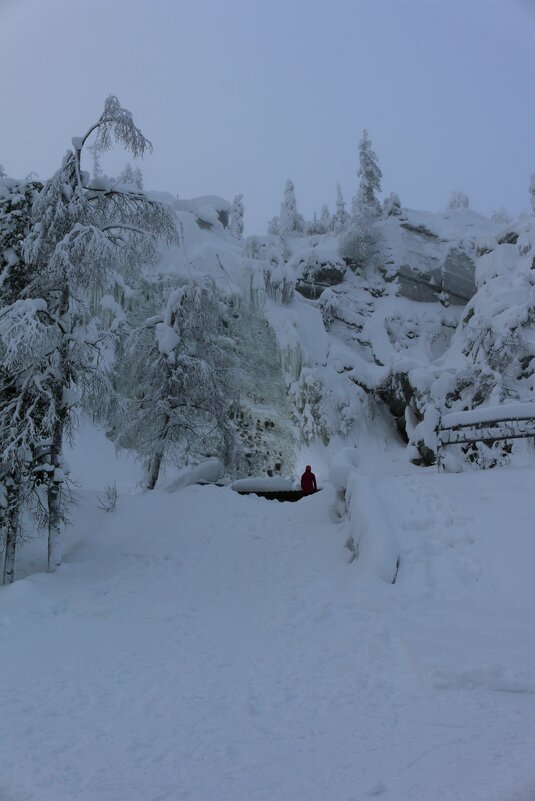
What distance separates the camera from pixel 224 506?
13.7 meters

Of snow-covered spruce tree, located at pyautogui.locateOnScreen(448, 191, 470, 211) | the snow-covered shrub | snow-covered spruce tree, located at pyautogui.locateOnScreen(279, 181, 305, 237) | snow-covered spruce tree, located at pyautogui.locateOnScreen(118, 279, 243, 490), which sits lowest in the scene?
snow-covered spruce tree, located at pyautogui.locateOnScreen(118, 279, 243, 490)

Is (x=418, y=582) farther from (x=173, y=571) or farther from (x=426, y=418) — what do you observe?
(x=426, y=418)

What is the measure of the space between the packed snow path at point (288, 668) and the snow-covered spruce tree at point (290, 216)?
4304 centimetres

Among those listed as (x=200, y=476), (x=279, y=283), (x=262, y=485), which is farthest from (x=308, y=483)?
(x=279, y=283)

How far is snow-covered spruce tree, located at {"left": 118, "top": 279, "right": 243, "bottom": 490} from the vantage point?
16.2 metres

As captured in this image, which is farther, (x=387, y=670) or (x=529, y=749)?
(x=387, y=670)

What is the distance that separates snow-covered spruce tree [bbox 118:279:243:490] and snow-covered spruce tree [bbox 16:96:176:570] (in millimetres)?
6440

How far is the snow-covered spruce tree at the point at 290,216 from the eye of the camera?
4994 cm

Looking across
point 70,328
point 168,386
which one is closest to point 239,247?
point 168,386

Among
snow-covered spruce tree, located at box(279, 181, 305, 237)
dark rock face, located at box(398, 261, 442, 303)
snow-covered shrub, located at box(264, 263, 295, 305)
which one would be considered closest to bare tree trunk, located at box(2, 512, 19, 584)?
snow-covered shrub, located at box(264, 263, 295, 305)

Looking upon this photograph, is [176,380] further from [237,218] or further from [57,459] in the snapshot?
[237,218]

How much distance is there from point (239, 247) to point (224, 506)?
69.4 feet

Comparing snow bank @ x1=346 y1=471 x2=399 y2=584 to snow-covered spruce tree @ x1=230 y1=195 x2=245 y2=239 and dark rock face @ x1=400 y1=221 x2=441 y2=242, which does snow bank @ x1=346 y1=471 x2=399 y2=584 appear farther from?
snow-covered spruce tree @ x1=230 y1=195 x2=245 y2=239

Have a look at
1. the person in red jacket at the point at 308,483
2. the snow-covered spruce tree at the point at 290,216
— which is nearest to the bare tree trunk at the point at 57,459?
the person in red jacket at the point at 308,483
